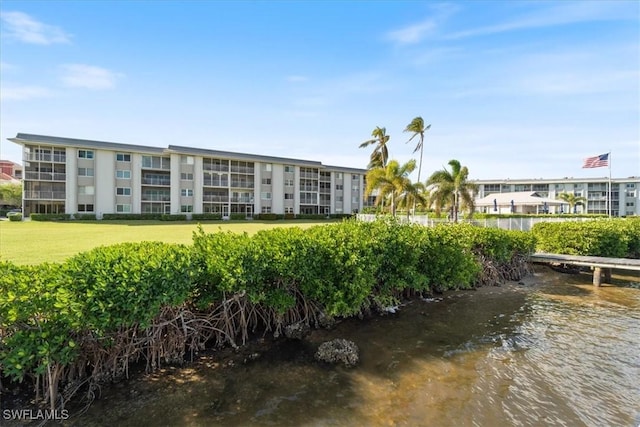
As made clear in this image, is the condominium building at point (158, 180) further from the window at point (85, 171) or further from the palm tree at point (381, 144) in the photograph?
the palm tree at point (381, 144)

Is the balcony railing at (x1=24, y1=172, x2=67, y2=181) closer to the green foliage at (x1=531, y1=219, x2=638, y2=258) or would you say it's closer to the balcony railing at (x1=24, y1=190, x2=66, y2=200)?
the balcony railing at (x1=24, y1=190, x2=66, y2=200)

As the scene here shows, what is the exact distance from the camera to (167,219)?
142 ft

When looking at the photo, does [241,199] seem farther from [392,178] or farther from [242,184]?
[392,178]

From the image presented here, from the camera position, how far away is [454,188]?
95.2ft

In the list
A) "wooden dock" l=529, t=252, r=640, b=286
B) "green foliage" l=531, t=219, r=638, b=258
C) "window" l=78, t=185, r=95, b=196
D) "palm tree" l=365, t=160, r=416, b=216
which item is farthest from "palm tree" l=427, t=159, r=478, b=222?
"window" l=78, t=185, r=95, b=196

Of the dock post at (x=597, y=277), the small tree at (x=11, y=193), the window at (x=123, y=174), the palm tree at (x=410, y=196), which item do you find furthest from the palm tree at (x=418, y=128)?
the small tree at (x=11, y=193)

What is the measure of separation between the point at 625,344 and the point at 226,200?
49.3m

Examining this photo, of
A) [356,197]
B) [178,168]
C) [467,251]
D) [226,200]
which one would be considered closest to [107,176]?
[178,168]

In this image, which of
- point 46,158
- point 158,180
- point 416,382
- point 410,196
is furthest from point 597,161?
point 46,158

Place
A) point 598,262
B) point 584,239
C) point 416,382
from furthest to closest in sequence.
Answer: point 584,239, point 598,262, point 416,382

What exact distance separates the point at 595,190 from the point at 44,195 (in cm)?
10522

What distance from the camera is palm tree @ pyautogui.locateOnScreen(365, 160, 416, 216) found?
30000 mm

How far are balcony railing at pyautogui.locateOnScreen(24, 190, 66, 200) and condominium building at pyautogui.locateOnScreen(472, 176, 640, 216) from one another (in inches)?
3013

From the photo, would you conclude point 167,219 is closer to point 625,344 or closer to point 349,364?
point 349,364
